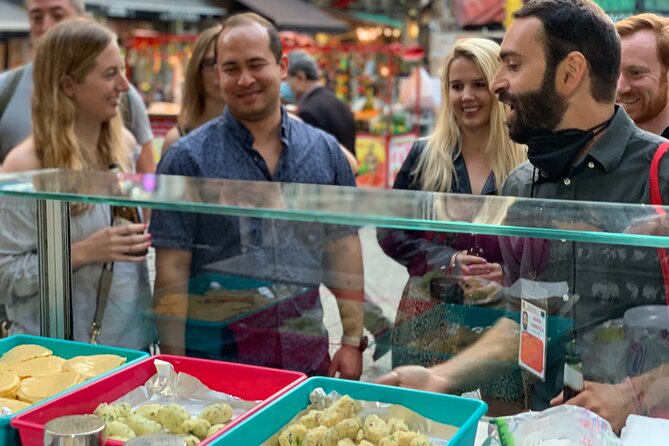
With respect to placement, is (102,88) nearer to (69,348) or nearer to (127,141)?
(127,141)

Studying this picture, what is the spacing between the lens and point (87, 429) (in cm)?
146

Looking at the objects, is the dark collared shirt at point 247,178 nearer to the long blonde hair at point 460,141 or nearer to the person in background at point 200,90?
the long blonde hair at point 460,141

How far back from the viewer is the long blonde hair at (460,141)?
8.39ft

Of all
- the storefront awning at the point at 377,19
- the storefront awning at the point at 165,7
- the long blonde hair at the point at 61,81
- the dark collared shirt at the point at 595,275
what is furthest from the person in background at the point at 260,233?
the storefront awning at the point at 377,19

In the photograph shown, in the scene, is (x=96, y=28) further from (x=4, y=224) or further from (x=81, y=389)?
(x=81, y=389)

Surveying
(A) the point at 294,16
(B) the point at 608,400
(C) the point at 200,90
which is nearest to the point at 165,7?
(A) the point at 294,16

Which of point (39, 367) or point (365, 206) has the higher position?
point (365, 206)

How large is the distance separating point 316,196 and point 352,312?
35cm

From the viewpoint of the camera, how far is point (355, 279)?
229 cm

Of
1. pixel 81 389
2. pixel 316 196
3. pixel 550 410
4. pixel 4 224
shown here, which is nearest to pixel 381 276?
pixel 316 196

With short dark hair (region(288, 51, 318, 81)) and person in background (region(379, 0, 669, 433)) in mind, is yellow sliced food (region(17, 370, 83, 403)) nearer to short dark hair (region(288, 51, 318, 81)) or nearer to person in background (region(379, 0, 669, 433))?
person in background (region(379, 0, 669, 433))

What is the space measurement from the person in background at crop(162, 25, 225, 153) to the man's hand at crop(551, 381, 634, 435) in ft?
8.91

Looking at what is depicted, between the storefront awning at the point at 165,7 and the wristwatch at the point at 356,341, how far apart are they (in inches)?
465

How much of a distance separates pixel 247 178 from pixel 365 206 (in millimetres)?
971
